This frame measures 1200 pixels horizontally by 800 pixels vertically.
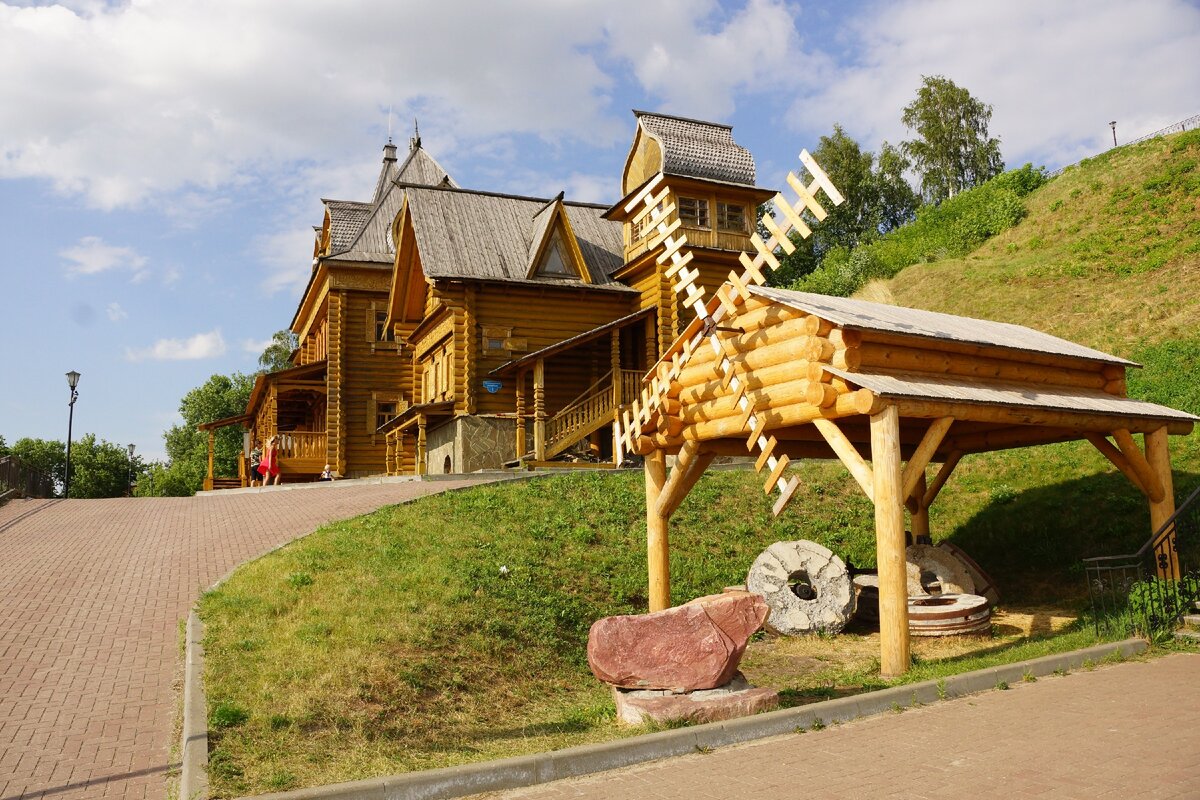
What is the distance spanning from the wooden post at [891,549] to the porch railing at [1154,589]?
2815 mm

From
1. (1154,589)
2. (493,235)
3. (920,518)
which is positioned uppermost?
(493,235)

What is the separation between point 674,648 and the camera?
768cm

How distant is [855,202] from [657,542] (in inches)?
2124

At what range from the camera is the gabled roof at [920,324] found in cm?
1002

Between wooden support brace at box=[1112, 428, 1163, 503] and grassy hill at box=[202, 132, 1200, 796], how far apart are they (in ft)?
7.66

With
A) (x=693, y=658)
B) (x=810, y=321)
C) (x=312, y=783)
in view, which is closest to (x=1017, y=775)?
(x=693, y=658)

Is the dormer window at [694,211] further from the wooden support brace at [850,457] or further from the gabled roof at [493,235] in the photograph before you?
the wooden support brace at [850,457]

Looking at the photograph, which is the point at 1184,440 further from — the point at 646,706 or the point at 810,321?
the point at 646,706

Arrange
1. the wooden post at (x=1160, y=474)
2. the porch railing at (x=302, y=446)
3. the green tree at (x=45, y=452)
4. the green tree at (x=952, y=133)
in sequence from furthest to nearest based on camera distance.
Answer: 1. the green tree at (x=45, y=452)
2. the green tree at (x=952, y=133)
3. the porch railing at (x=302, y=446)
4. the wooden post at (x=1160, y=474)

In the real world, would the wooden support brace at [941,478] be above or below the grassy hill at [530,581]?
above

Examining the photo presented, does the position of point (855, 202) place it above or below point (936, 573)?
above

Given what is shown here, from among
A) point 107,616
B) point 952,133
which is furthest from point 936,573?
point 952,133

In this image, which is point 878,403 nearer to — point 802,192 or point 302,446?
point 802,192

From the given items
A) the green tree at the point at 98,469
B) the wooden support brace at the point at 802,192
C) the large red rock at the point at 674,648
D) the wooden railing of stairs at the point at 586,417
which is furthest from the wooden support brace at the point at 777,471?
the green tree at the point at 98,469
